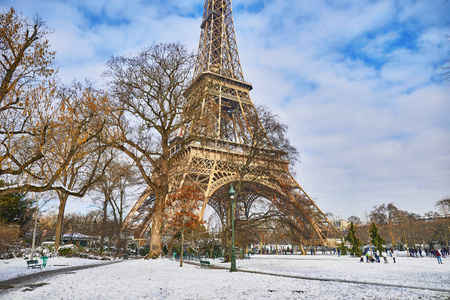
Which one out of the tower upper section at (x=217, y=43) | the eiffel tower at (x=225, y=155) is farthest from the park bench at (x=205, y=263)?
the tower upper section at (x=217, y=43)

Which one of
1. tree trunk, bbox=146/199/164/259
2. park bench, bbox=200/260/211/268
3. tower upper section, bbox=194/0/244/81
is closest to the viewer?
park bench, bbox=200/260/211/268

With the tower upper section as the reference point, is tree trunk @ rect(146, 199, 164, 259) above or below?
below

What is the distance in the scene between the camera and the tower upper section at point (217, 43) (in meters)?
47.0

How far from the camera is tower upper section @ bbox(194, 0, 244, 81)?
46969 mm

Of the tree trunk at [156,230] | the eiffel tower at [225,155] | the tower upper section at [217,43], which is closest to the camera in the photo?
the tree trunk at [156,230]

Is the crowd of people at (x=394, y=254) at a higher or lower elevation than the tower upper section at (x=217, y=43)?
lower

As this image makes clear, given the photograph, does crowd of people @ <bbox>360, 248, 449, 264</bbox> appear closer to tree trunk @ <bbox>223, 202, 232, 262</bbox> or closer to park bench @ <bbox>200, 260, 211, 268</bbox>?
tree trunk @ <bbox>223, 202, 232, 262</bbox>

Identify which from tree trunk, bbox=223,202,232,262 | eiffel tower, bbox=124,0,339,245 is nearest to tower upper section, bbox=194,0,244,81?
eiffel tower, bbox=124,0,339,245

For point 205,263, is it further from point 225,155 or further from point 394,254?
point 394,254

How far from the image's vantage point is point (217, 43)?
167ft

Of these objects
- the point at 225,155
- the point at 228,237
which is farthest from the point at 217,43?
the point at 228,237

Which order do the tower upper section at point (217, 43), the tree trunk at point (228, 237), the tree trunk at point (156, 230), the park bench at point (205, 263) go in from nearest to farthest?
the park bench at point (205, 263)
the tree trunk at point (156, 230)
the tree trunk at point (228, 237)
the tower upper section at point (217, 43)

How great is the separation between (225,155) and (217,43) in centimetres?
2377

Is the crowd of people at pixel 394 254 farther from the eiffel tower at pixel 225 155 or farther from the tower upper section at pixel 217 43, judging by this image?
the tower upper section at pixel 217 43
